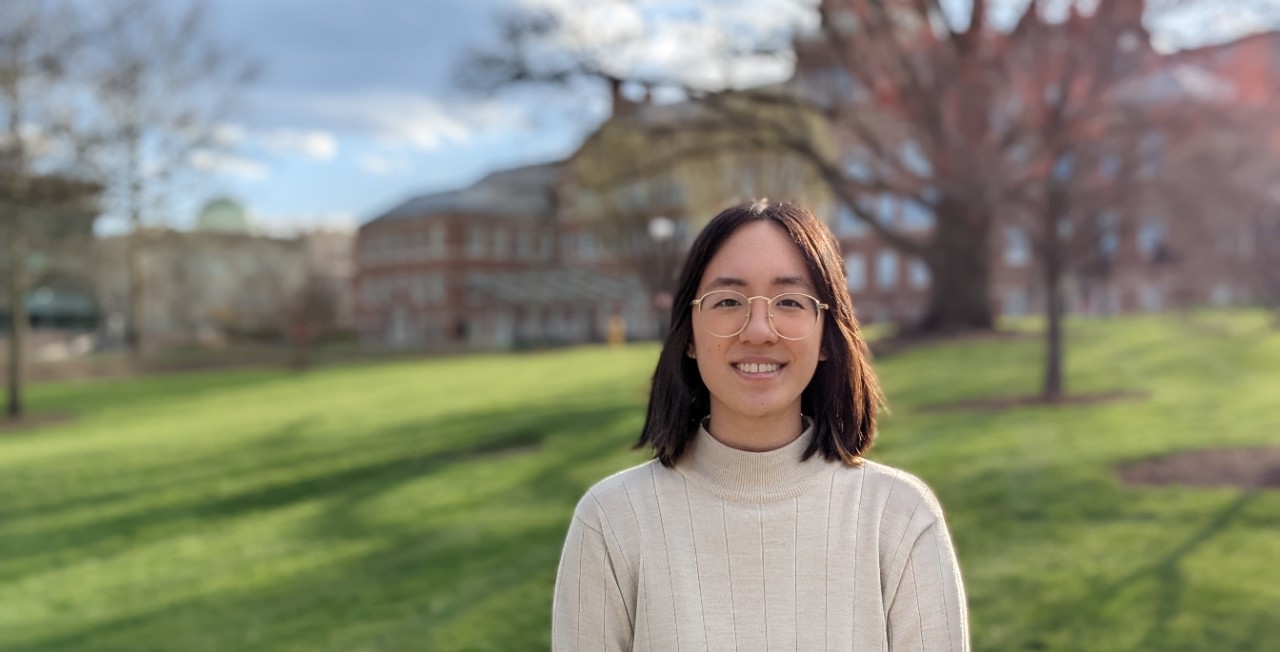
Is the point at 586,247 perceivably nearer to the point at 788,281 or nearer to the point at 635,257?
the point at 635,257

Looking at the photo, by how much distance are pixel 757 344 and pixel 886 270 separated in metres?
49.9

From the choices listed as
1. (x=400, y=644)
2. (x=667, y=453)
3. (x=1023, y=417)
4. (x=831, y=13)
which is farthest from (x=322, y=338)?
(x=667, y=453)

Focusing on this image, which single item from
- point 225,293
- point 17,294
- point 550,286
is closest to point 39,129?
point 17,294

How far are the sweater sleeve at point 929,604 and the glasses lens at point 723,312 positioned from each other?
1.66 feet

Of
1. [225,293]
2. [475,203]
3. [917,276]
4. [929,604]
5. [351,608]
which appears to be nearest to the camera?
[929,604]

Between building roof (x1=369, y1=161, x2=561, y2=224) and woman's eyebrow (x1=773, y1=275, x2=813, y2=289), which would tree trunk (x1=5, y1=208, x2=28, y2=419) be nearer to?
woman's eyebrow (x1=773, y1=275, x2=813, y2=289)

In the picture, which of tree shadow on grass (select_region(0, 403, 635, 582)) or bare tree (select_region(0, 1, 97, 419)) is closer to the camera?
tree shadow on grass (select_region(0, 403, 635, 582))

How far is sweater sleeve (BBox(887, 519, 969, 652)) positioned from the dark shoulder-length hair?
21cm

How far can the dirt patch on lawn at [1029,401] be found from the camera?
13109mm

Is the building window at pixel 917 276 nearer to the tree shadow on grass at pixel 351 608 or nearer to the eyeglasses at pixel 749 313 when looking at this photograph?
the tree shadow on grass at pixel 351 608

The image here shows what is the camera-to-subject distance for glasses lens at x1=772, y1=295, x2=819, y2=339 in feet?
6.36

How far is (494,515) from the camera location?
9352 millimetres

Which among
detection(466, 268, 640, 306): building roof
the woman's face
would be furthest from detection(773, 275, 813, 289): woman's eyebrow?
detection(466, 268, 640, 306): building roof

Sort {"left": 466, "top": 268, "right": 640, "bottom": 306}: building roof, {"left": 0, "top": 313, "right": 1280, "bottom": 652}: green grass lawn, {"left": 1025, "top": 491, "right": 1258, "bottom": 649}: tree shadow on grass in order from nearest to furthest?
{"left": 1025, "top": 491, "right": 1258, "bottom": 649}: tree shadow on grass < {"left": 0, "top": 313, "right": 1280, "bottom": 652}: green grass lawn < {"left": 466, "top": 268, "right": 640, "bottom": 306}: building roof
